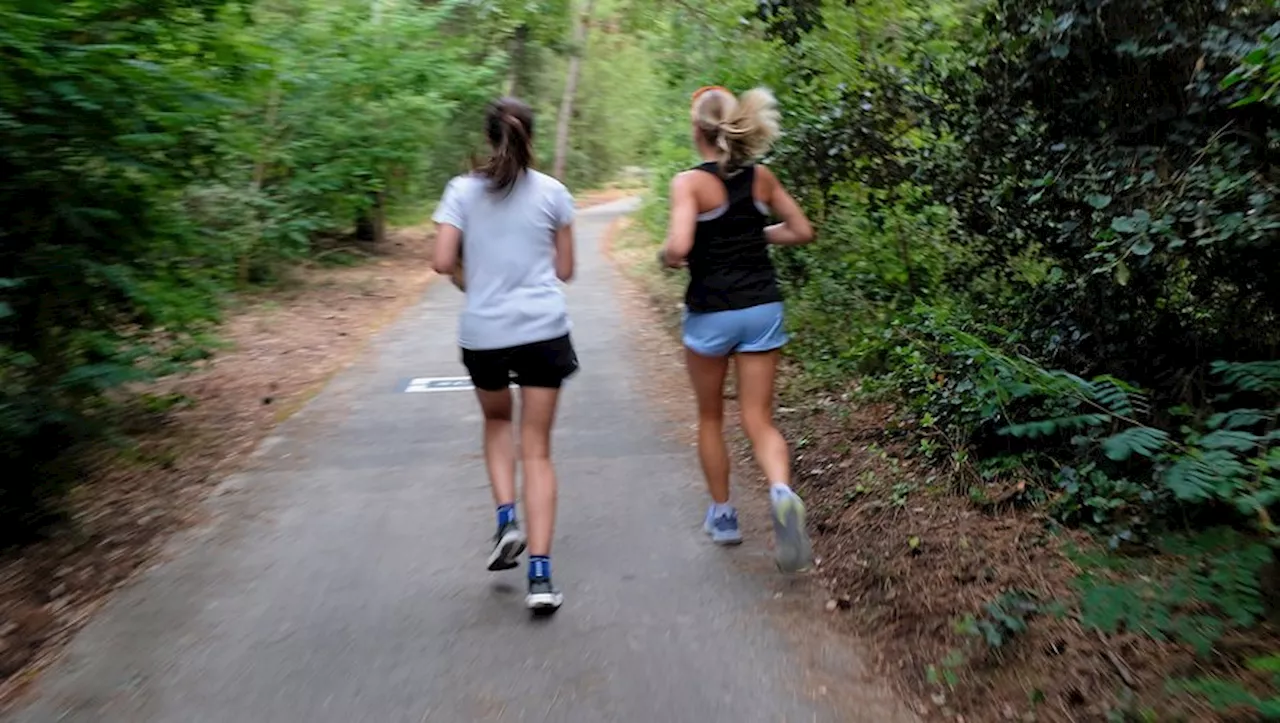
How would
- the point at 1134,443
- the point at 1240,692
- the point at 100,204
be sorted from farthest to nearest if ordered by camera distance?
the point at 100,204 → the point at 1134,443 → the point at 1240,692

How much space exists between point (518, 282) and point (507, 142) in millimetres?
555

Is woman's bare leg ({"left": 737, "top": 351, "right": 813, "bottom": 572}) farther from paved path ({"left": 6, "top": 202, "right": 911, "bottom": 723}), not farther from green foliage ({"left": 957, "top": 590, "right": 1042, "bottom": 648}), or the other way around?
green foliage ({"left": 957, "top": 590, "right": 1042, "bottom": 648})

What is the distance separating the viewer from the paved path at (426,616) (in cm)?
351

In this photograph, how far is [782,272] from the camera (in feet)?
29.8

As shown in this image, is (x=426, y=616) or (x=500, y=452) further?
(x=500, y=452)

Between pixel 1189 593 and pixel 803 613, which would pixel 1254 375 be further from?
pixel 803 613

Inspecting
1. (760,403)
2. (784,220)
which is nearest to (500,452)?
(760,403)

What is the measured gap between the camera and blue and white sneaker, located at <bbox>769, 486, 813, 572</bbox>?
13.2ft

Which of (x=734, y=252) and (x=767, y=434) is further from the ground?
(x=734, y=252)

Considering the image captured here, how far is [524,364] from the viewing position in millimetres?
4164

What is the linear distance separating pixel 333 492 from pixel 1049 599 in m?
4.03

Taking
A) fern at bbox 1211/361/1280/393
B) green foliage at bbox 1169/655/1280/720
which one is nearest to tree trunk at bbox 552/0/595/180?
fern at bbox 1211/361/1280/393

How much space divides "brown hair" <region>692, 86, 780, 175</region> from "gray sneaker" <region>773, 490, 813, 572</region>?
1.41 metres

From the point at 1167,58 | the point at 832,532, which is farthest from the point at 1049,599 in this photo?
the point at 1167,58
